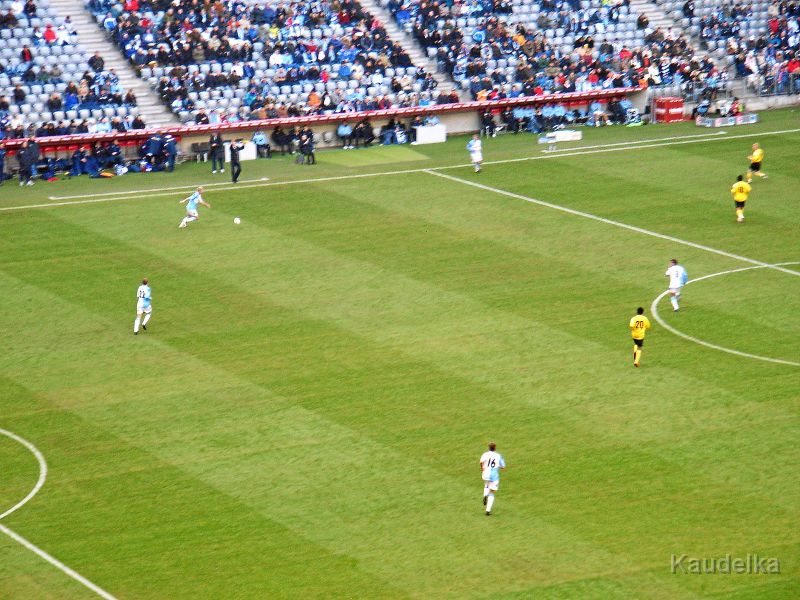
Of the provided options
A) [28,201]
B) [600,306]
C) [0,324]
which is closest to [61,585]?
[0,324]

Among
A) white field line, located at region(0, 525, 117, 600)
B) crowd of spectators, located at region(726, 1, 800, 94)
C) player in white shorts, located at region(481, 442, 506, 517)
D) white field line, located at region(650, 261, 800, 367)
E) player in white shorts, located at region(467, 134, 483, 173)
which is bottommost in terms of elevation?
white field line, located at region(650, 261, 800, 367)

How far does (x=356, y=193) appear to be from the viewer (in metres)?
59.4

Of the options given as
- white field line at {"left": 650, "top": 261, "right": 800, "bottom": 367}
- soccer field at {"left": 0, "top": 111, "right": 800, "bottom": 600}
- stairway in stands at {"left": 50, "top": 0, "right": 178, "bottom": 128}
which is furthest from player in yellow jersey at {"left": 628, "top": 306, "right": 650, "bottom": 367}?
stairway in stands at {"left": 50, "top": 0, "right": 178, "bottom": 128}

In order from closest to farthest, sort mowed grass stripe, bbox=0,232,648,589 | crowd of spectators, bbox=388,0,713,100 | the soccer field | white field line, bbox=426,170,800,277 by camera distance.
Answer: the soccer field < mowed grass stripe, bbox=0,232,648,589 < white field line, bbox=426,170,800,277 < crowd of spectators, bbox=388,0,713,100

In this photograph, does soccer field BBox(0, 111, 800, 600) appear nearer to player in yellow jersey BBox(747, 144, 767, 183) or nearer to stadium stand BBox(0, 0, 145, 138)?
player in yellow jersey BBox(747, 144, 767, 183)

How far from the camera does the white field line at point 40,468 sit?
30956 millimetres

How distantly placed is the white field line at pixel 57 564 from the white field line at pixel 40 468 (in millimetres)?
901

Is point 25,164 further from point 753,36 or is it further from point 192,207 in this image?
point 753,36

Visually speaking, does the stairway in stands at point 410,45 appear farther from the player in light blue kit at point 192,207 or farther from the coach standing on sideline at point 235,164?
the player in light blue kit at point 192,207

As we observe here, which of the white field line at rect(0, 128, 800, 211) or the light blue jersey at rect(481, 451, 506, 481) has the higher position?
the white field line at rect(0, 128, 800, 211)

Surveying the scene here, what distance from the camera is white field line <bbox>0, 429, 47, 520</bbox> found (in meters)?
31.0

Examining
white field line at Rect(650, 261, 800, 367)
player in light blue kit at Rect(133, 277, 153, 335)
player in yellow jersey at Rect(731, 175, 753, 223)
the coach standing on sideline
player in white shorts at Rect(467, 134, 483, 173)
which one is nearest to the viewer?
white field line at Rect(650, 261, 800, 367)

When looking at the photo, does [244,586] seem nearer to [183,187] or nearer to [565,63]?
[183,187]

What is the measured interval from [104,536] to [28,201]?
1259 inches
